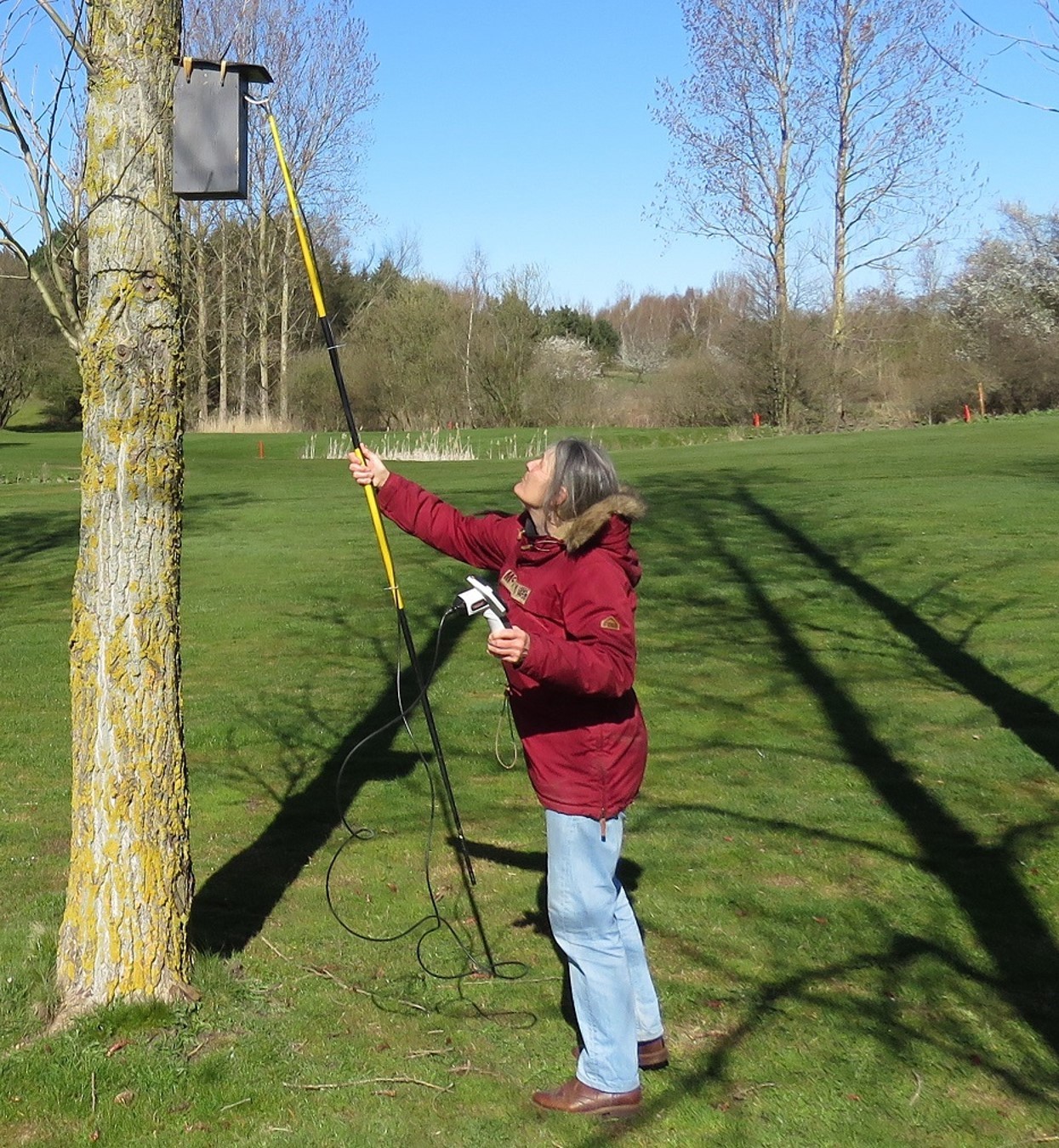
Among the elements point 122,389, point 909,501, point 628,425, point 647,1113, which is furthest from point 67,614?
point 628,425

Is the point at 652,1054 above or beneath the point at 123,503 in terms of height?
beneath

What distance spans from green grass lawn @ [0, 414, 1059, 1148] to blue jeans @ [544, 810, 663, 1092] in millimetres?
193

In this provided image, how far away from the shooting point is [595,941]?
3840 millimetres

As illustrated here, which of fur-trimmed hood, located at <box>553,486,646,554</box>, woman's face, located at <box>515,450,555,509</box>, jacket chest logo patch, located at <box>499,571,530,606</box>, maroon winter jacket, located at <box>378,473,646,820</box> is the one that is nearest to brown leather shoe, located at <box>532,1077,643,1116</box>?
maroon winter jacket, located at <box>378,473,646,820</box>

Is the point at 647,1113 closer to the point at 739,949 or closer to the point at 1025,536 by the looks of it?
the point at 739,949

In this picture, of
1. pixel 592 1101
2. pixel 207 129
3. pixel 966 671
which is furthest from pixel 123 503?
pixel 966 671

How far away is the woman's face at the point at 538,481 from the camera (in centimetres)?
379

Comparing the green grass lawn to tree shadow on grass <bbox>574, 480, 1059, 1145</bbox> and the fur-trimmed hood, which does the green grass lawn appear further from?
the fur-trimmed hood

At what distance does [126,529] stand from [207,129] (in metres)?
1.24

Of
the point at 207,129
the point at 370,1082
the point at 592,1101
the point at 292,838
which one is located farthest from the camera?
the point at 292,838

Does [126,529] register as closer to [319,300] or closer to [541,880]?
[319,300]

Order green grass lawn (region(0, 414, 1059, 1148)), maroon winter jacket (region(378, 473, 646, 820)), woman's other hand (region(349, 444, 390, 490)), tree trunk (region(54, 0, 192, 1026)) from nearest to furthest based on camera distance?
maroon winter jacket (region(378, 473, 646, 820)), green grass lawn (region(0, 414, 1059, 1148)), tree trunk (region(54, 0, 192, 1026)), woman's other hand (region(349, 444, 390, 490))

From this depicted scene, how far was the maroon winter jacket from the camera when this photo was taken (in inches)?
144

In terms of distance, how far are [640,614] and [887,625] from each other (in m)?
2.02
